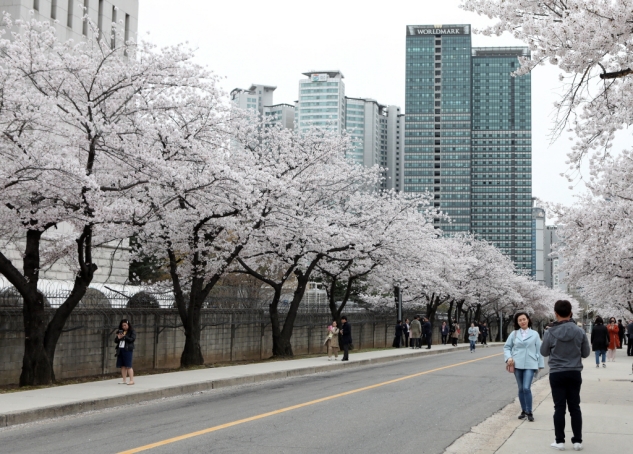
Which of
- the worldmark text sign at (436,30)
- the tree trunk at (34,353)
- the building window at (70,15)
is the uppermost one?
the worldmark text sign at (436,30)

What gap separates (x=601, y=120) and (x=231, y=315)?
774 inches

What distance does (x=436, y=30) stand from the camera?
19225cm

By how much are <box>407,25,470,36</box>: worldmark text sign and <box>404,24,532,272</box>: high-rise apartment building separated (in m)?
2.06

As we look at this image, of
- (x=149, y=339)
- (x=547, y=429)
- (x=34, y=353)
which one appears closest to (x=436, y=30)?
(x=149, y=339)

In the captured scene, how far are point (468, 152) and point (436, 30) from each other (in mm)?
34998

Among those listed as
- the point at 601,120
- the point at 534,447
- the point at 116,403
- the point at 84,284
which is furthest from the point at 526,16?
the point at 84,284

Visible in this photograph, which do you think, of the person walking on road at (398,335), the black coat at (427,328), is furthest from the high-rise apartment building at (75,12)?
the black coat at (427,328)

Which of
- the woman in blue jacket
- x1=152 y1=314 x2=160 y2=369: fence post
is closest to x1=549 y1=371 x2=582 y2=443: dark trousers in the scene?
the woman in blue jacket

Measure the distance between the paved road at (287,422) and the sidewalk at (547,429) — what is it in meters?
0.36

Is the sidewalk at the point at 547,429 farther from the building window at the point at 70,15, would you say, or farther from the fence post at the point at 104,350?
the building window at the point at 70,15

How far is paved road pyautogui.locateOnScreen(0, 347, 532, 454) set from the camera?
942 centimetres

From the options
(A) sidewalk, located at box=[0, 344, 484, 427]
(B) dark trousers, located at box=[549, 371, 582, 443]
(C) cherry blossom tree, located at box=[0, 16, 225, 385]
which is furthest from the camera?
(C) cherry blossom tree, located at box=[0, 16, 225, 385]

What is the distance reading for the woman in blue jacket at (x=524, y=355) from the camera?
1154 centimetres

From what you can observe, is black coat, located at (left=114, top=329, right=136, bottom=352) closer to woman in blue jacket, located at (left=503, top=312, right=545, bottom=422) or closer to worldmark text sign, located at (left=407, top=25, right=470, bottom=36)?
woman in blue jacket, located at (left=503, top=312, right=545, bottom=422)
